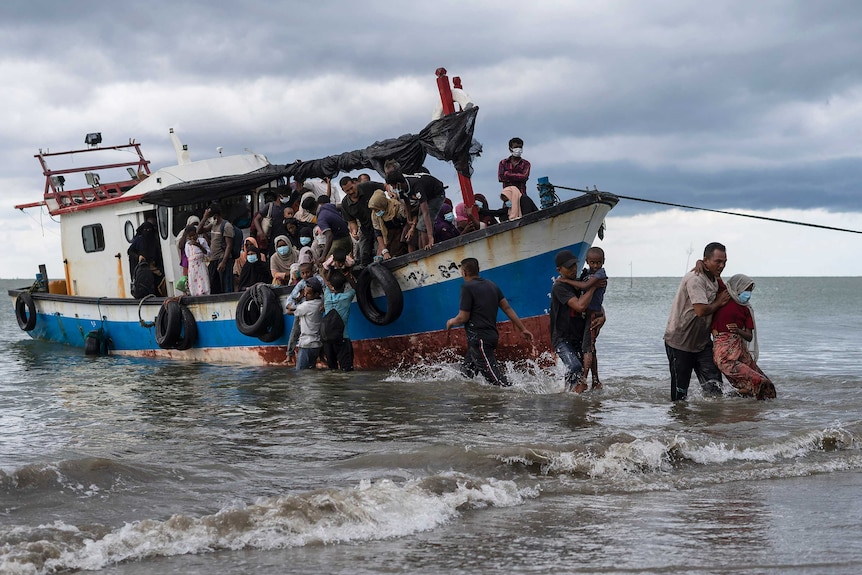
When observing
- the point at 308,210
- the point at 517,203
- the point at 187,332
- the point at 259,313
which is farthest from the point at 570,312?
the point at 187,332

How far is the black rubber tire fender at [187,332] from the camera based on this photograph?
51.8ft

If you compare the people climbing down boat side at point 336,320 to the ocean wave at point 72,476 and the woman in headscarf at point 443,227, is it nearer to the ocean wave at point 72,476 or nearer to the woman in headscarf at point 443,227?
the woman in headscarf at point 443,227

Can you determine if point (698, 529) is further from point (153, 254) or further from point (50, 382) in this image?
point (153, 254)

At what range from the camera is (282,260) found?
14.1 metres

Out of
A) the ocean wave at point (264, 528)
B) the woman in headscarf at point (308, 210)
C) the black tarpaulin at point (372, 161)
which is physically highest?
the black tarpaulin at point (372, 161)

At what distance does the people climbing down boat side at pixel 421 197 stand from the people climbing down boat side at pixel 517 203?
872 mm

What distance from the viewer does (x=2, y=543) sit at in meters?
4.98

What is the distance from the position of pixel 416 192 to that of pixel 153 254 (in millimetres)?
6481

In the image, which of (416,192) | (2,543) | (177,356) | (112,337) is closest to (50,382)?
(177,356)

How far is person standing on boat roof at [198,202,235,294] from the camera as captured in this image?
15.1 m

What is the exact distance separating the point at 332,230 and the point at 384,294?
4.02ft

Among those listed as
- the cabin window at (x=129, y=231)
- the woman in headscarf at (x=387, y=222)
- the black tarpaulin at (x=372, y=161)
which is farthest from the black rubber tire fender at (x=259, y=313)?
the cabin window at (x=129, y=231)

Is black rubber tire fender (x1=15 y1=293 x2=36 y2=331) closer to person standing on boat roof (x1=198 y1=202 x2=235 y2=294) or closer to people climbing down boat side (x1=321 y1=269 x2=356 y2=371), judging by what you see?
person standing on boat roof (x1=198 y1=202 x2=235 y2=294)

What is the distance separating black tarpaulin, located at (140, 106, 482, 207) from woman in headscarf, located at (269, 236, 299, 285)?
1235mm
